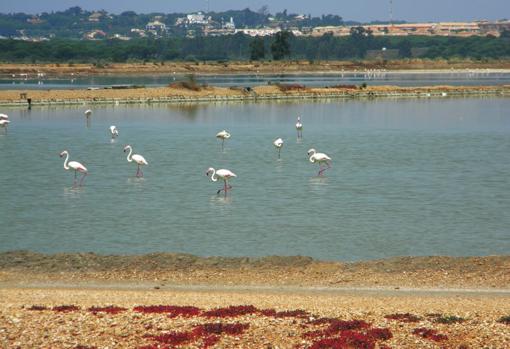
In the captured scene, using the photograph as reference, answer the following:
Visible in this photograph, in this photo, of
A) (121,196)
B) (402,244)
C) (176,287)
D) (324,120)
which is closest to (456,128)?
(324,120)

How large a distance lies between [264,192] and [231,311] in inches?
583

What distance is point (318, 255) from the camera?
21.7 meters

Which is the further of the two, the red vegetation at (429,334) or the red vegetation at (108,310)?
the red vegetation at (108,310)

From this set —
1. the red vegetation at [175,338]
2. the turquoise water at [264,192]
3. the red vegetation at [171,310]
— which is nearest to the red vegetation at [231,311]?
the red vegetation at [171,310]

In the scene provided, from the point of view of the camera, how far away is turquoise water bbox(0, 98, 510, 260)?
2312cm

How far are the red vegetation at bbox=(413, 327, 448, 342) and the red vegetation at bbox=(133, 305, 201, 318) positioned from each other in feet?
12.1

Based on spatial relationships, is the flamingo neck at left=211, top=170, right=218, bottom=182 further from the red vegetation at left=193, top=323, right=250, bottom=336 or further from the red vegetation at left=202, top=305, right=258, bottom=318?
the red vegetation at left=193, top=323, right=250, bottom=336

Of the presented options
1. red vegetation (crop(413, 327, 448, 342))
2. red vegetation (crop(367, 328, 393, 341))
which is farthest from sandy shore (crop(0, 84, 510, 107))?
red vegetation (crop(413, 327, 448, 342))

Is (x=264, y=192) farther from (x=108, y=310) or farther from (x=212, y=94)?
(x=212, y=94)

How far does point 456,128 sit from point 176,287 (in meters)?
37.7

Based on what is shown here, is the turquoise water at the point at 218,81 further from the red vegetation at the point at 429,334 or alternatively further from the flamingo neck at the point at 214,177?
the red vegetation at the point at 429,334

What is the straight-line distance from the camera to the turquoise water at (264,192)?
23125 millimetres

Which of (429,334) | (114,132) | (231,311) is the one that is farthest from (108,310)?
(114,132)

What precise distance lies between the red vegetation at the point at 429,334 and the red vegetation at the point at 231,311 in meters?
2.84
